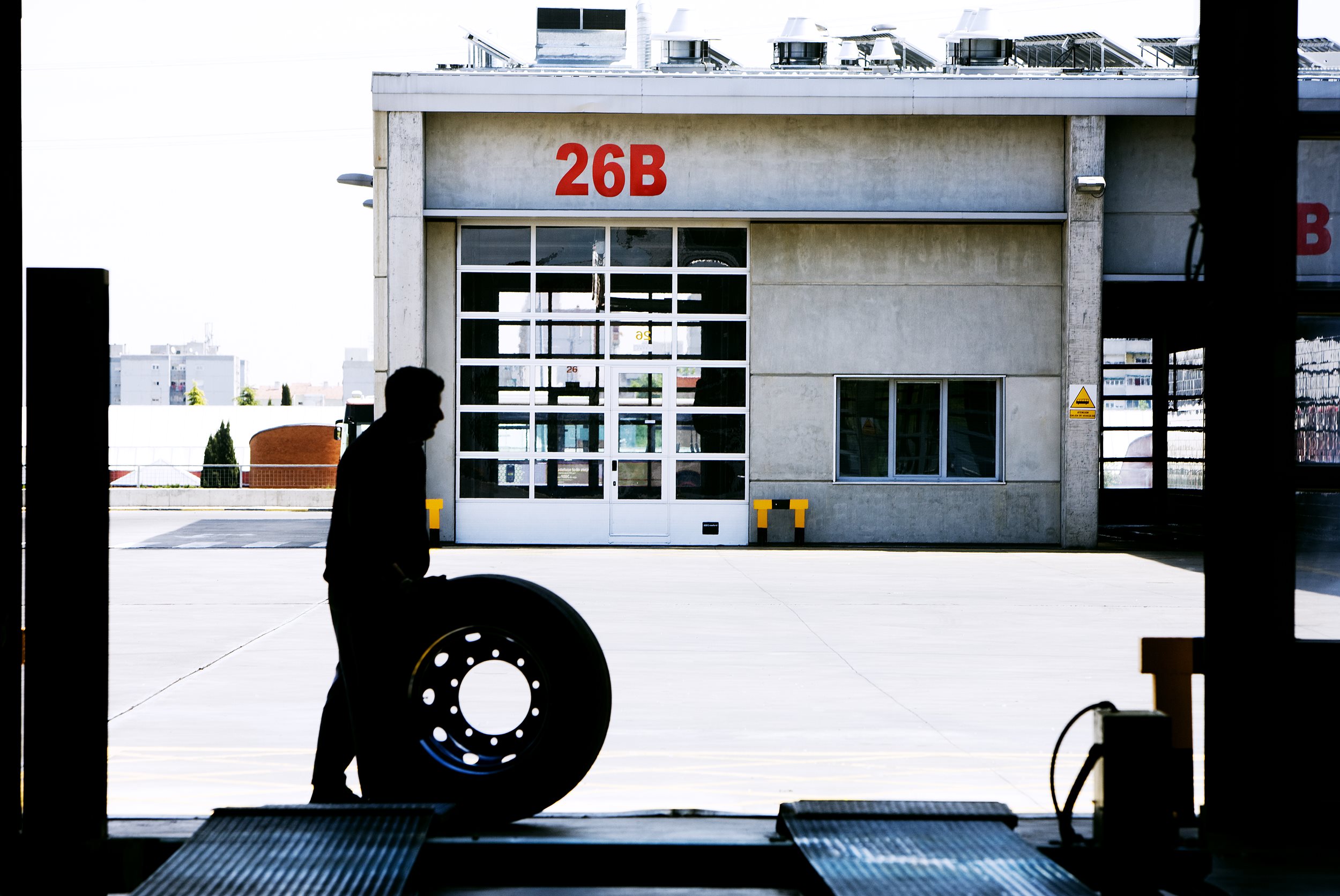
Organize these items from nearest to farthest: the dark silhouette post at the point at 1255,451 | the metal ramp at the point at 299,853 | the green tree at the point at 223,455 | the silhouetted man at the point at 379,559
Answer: the metal ramp at the point at 299,853
the dark silhouette post at the point at 1255,451
the silhouetted man at the point at 379,559
the green tree at the point at 223,455

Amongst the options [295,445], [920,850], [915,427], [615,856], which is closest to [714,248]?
[915,427]

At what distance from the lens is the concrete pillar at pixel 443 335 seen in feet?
67.6

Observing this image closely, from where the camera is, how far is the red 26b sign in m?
20.5

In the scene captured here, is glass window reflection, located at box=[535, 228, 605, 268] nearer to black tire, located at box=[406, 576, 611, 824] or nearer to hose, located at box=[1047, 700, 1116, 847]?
black tire, located at box=[406, 576, 611, 824]

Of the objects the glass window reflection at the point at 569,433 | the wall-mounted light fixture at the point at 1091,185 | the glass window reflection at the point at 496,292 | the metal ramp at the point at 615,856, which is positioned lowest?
the metal ramp at the point at 615,856

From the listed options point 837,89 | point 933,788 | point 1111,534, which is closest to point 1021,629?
point 933,788

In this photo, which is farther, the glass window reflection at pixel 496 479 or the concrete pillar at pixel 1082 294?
the glass window reflection at pixel 496 479

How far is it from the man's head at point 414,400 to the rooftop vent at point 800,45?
1722 cm

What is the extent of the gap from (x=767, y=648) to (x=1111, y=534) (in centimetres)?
1479

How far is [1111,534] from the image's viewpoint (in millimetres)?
23875

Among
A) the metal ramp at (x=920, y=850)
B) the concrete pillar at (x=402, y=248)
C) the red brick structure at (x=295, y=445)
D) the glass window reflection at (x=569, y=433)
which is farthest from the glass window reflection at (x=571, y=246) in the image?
the red brick structure at (x=295, y=445)

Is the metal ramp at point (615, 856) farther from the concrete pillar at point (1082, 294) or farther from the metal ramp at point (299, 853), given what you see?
the concrete pillar at point (1082, 294)

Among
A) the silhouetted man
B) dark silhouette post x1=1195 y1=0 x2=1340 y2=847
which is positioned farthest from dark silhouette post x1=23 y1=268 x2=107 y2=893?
dark silhouette post x1=1195 y1=0 x2=1340 y2=847
